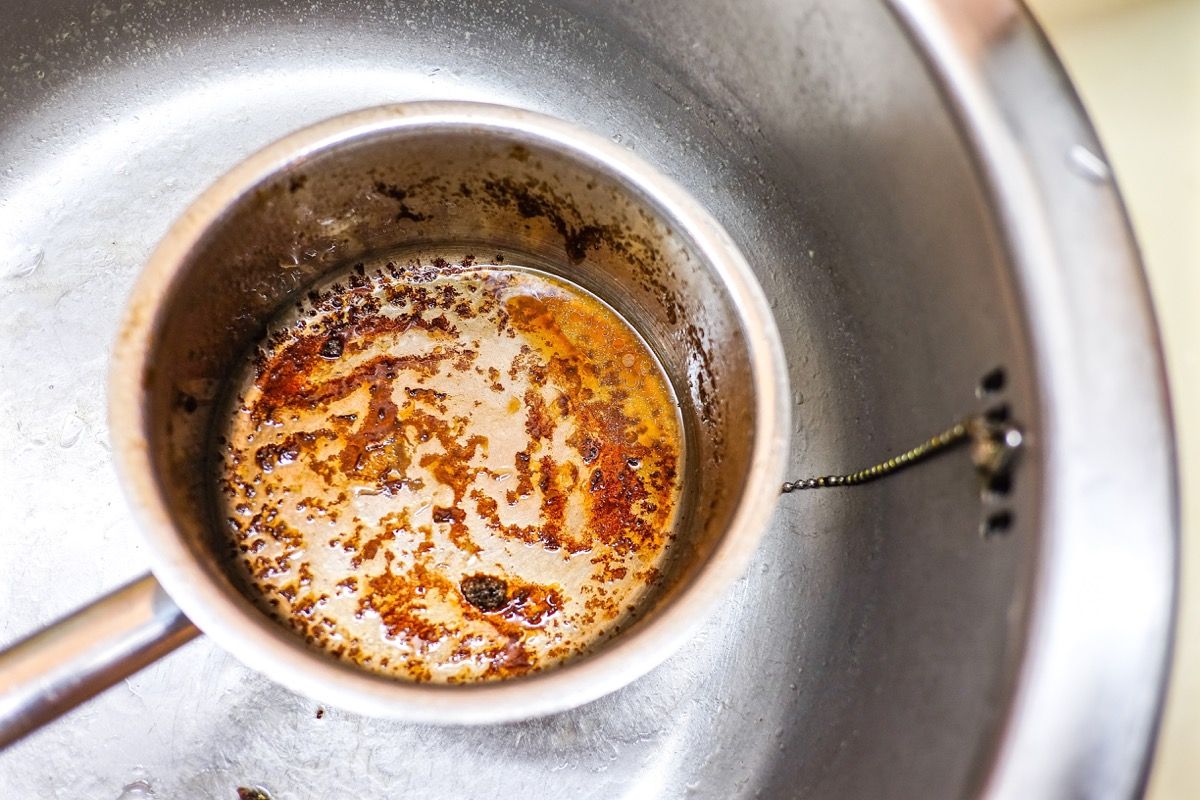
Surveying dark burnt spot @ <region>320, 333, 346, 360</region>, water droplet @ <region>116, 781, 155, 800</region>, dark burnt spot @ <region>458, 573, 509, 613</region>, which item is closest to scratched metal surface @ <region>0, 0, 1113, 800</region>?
water droplet @ <region>116, 781, 155, 800</region>

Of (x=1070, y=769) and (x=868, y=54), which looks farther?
(x=868, y=54)

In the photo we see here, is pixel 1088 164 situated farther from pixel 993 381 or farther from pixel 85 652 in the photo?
pixel 85 652

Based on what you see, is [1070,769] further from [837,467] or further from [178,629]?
[178,629]

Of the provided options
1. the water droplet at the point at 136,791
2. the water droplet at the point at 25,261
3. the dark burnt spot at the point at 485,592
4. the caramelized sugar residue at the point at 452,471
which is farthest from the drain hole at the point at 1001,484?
the water droplet at the point at 25,261

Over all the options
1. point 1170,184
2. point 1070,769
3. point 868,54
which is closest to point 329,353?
point 868,54

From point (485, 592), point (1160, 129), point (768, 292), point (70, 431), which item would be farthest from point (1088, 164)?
point (70, 431)

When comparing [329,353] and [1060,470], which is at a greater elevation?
[329,353]

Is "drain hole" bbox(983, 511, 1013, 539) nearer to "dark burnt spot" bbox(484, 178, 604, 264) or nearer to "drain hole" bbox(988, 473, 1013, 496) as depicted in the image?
"drain hole" bbox(988, 473, 1013, 496)
